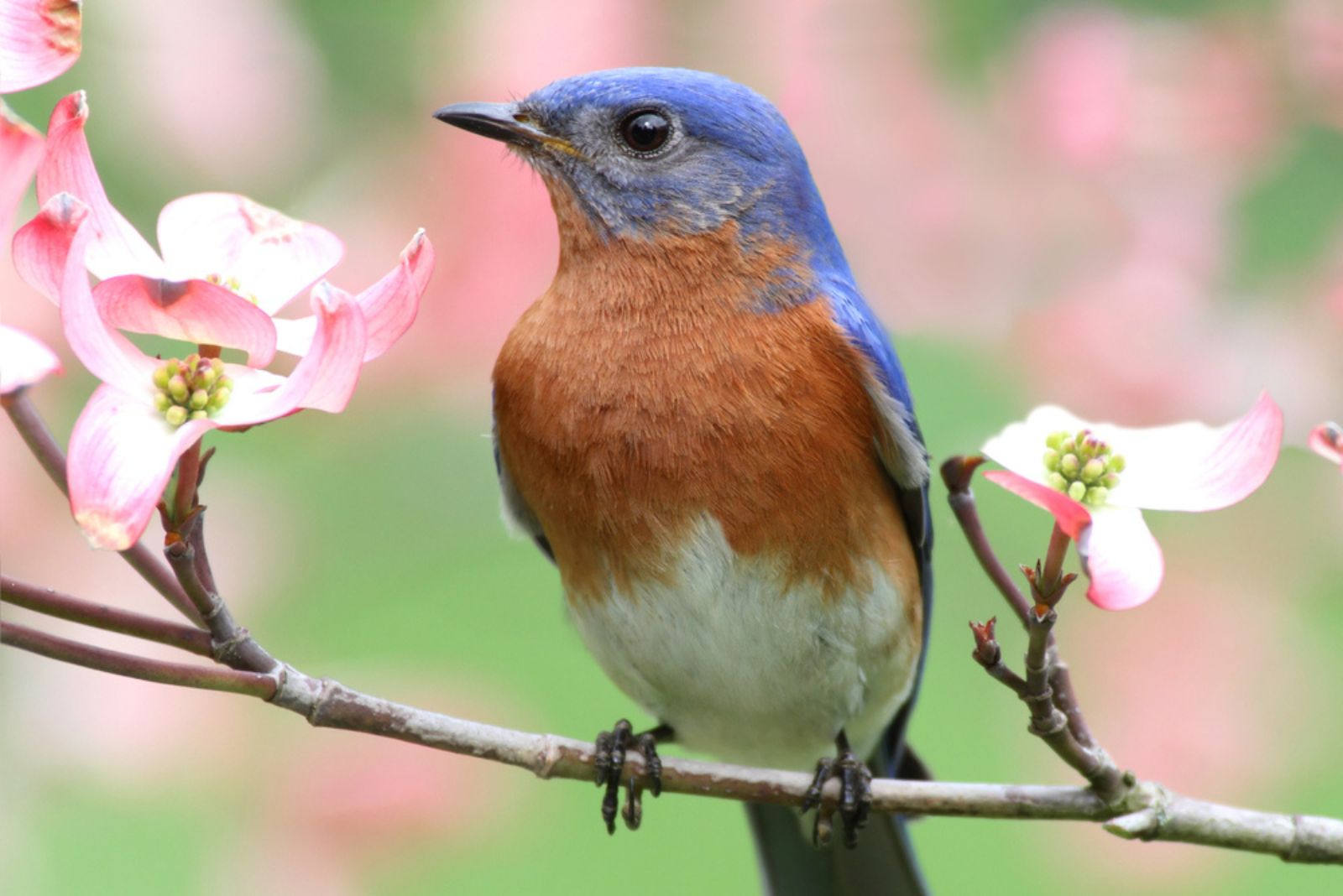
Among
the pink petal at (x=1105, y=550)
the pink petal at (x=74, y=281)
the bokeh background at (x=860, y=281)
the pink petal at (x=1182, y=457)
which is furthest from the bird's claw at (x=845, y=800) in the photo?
the pink petal at (x=74, y=281)

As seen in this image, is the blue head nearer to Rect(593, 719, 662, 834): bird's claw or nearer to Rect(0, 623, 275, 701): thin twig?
Rect(593, 719, 662, 834): bird's claw

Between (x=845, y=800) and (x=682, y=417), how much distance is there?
95cm

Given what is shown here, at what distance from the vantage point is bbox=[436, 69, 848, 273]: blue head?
3.41 meters

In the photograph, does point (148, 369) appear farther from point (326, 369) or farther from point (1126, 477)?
point (1126, 477)

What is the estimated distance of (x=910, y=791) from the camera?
2.58 m

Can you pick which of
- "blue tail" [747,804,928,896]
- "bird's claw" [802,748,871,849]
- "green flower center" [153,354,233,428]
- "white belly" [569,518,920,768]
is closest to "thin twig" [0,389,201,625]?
"green flower center" [153,354,233,428]

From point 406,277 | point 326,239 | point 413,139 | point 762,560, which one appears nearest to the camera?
point 406,277

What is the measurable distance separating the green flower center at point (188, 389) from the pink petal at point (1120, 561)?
3.42 ft

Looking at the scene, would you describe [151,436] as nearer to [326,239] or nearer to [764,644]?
[326,239]

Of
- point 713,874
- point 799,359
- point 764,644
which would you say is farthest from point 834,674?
point 713,874

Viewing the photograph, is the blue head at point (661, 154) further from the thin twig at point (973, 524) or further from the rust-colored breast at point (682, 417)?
the thin twig at point (973, 524)

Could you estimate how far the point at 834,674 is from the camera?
3557 mm

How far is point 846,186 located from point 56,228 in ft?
11.2

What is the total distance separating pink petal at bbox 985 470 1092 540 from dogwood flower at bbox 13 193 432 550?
0.79 m
